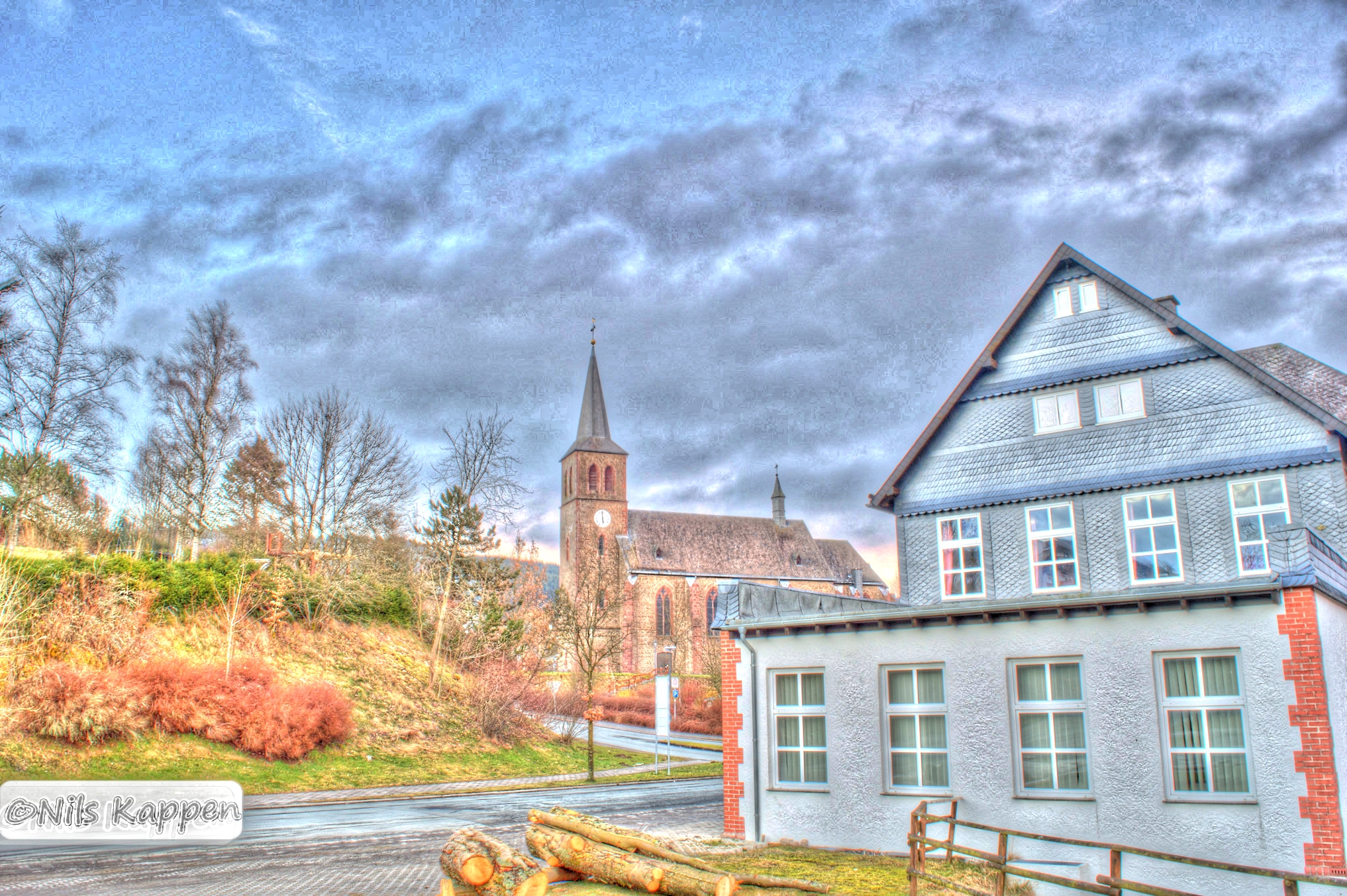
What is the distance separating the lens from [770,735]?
15.0 metres

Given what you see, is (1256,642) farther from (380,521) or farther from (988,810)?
(380,521)

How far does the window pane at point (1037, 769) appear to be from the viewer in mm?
12781

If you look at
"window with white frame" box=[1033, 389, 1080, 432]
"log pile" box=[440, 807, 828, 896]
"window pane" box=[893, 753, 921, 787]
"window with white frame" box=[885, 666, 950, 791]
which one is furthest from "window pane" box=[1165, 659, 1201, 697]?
"window with white frame" box=[1033, 389, 1080, 432]

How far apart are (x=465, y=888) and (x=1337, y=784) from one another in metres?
10.2

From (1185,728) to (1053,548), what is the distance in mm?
6551

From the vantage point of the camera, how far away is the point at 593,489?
7456 centimetres

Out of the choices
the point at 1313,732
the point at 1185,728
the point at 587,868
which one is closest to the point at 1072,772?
the point at 1185,728

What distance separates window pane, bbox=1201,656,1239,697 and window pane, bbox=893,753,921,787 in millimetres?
4115

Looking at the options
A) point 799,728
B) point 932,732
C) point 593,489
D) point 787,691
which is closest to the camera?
point 932,732

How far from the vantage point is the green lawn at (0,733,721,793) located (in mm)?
18953

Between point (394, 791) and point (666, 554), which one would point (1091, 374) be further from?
point (666, 554)

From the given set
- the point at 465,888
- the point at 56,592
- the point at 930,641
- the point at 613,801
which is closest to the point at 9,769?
the point at 56,592

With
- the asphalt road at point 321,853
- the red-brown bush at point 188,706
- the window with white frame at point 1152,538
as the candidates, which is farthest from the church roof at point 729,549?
the window with white frame at point 1152,538

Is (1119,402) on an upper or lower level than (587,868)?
upper
